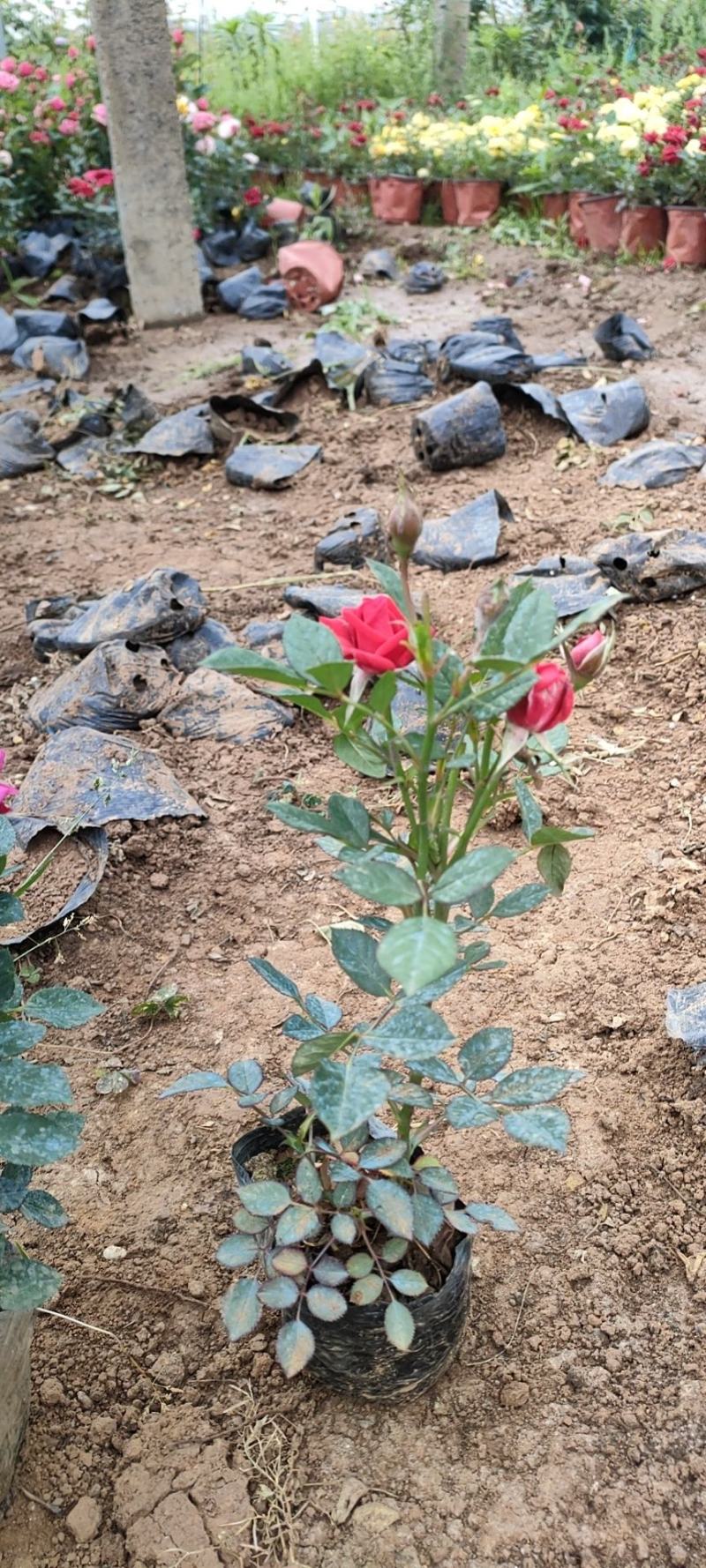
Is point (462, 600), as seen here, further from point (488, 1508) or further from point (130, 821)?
point (488, 1508)

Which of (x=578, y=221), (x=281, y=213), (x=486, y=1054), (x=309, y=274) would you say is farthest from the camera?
(x=281, y=213)

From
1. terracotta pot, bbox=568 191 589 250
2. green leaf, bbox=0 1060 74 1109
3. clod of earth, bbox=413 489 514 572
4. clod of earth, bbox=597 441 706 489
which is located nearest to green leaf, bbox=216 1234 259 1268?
green leaf, bbox=0 1060 74 1109

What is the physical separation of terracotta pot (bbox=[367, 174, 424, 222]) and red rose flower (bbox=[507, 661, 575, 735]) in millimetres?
7819

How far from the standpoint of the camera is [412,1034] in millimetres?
1003

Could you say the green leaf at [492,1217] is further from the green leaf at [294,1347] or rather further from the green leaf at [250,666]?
the green leaf at [250,666]

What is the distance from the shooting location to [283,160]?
8.09m

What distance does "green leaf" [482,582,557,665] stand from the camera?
36.8 inches

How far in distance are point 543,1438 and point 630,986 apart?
30.4 inches

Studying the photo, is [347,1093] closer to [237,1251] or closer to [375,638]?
[237,1251]

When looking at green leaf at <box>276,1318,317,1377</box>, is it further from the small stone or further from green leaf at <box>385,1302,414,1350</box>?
the small stone

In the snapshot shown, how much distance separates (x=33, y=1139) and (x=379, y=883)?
0.41 metres

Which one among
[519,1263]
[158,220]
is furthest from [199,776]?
[158,220]

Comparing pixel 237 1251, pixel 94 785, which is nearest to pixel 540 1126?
pixel 237 1251

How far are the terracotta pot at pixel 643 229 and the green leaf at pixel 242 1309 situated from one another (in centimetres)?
614
